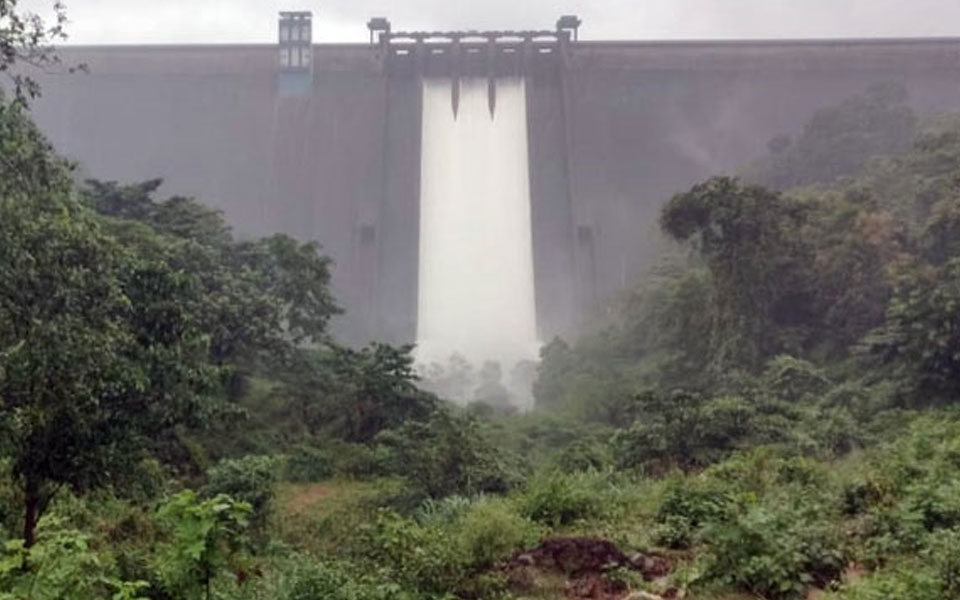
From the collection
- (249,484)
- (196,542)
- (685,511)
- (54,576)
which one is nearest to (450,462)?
(249,484)

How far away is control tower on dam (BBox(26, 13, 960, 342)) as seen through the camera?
27750mm

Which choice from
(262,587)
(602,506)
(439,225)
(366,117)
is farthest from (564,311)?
(262,587)

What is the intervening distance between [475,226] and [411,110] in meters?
3.88

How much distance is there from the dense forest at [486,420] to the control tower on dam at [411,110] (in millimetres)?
6976

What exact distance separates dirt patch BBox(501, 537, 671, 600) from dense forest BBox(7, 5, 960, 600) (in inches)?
0.7

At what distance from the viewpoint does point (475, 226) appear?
27.1m

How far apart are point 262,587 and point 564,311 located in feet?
68.3

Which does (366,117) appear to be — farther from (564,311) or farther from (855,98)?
(855,98)

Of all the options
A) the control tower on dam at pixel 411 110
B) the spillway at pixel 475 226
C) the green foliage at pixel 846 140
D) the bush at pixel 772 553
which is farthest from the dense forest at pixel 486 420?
the control tower on dam at pixel 411 110

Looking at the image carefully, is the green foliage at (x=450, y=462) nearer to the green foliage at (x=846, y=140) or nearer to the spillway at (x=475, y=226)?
the spillway at (x=475, y=226)

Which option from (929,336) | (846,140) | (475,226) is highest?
(846,140)

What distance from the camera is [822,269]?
14492 millimetres

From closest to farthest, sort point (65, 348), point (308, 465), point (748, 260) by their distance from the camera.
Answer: point (65, 348)
point (308, 465)
point (748, 260)

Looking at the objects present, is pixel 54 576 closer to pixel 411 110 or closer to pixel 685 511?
pixel 685 511
